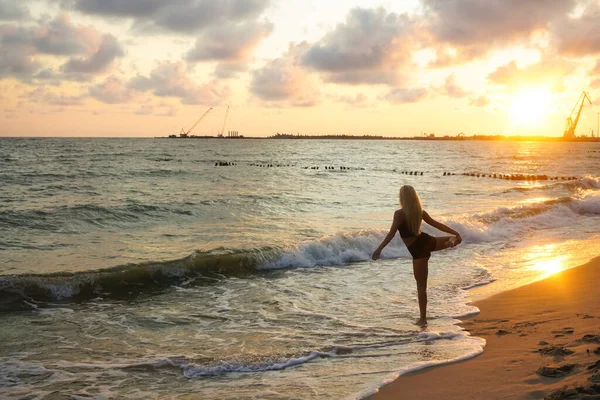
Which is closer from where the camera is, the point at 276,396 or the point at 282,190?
the point at 276,396

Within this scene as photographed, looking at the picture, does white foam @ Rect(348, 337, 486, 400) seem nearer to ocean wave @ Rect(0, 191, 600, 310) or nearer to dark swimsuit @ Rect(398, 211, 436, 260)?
dark swimsuit @ Rect(398, 211, 436, 260)

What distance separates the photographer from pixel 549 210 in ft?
72.2

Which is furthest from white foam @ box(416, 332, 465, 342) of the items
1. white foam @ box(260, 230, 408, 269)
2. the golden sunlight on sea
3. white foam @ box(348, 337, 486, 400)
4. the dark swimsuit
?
white foam @ box(260, 230, 408, 269)

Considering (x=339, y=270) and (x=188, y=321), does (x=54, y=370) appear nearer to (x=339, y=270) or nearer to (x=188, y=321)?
(x=188, y=321)

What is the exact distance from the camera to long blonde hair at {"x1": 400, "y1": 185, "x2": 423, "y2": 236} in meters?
7.16

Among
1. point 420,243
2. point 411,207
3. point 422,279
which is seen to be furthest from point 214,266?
point 411,207

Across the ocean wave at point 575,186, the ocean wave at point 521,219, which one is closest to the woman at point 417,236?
the ocean wave at point 521,219

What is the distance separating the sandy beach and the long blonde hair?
1.61 meters

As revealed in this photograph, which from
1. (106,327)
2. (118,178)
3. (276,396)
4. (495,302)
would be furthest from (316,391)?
(118,178)

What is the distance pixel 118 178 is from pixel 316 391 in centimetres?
3183

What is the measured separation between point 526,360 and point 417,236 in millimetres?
2213

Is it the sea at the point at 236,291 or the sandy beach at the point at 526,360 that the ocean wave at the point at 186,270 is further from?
the sandy beach at the point at 526,360

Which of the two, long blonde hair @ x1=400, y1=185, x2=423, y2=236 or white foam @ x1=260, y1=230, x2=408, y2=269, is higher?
long blonde hair @ x1=400, y1=185, x2=423, y2=236

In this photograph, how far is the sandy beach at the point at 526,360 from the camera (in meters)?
4.85
